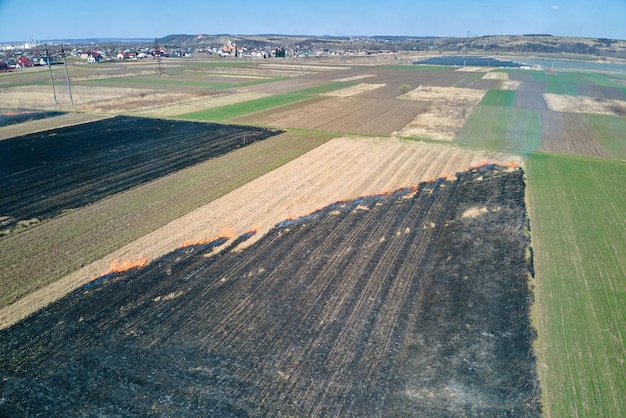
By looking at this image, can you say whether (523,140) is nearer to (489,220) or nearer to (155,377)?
(489,220)

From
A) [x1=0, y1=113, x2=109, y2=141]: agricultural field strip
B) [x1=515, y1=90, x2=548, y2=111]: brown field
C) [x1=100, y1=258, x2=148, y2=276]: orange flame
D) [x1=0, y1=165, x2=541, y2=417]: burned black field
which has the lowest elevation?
[x1=0, y1=165, x2=541, y2=417]: burned black field

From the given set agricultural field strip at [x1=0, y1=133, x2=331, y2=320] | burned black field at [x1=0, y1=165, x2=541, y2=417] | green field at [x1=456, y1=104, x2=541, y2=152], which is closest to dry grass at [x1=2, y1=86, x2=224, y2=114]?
agricultural field strip at [x1=0, y1=133, x2=331, y2=320]

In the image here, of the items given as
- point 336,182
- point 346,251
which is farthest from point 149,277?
point 336,182

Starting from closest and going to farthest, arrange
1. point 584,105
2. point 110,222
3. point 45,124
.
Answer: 1. point 110,222
2. point 45,124
3. point 584,105

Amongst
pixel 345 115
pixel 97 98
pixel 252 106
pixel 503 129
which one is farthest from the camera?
pixel 97 98

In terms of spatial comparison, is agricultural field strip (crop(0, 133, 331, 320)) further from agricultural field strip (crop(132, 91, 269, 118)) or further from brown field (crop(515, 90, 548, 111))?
brown field (crop(515, 90, 548, 111))

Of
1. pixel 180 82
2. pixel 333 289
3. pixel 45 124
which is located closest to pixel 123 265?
pixel 333 289

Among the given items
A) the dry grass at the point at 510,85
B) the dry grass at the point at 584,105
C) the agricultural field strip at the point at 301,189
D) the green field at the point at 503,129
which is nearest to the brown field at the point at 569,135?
the green field at the point at 503,129

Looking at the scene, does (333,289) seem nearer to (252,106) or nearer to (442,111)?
(442,111)
